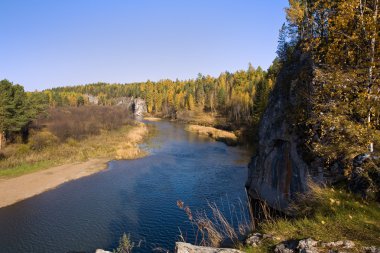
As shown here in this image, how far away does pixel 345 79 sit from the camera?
1066cm

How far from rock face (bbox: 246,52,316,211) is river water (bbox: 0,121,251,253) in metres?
3.15

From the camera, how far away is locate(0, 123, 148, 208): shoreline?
1276 inches

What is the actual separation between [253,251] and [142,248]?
14.6 meters

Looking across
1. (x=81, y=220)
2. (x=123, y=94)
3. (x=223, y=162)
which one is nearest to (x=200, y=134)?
(x=223, y=162)

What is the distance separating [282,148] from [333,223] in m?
17.3

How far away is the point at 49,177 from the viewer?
38.4 m

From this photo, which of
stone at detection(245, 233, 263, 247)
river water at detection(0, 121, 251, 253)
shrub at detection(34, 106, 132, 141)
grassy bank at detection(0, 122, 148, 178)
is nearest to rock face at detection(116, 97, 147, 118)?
shrub at detection(34, 106, 132, 141)

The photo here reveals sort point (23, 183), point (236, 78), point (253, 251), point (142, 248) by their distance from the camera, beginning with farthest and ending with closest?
point (236, 78)
point (23, 183)
point (142, 248)
point (253, 251)

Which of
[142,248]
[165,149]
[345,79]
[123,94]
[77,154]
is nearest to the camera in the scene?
[345,79]

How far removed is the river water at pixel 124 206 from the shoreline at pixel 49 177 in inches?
55.9

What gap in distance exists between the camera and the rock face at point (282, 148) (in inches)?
860

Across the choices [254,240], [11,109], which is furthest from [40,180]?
[254,240]

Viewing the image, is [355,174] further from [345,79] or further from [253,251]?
[253,251]

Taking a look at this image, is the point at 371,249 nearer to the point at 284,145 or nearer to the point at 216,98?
the point at 284,145
